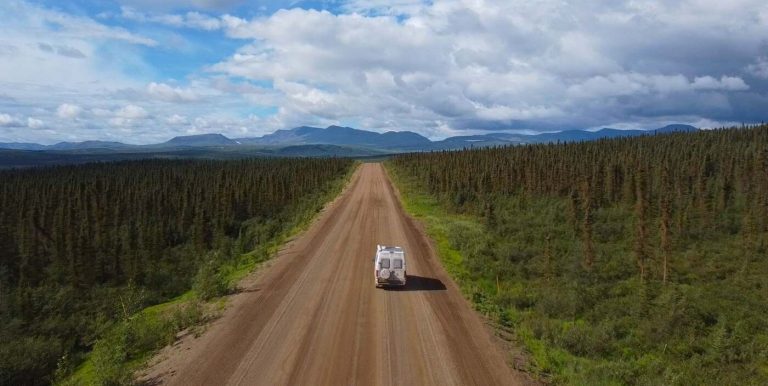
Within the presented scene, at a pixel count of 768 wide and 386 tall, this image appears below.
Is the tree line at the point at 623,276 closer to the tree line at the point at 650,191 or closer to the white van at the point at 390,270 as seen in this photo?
the tree line at the point at 650,191

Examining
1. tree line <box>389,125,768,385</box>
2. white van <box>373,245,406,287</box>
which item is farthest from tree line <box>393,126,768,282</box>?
white van <box>373,245,406,287</box>

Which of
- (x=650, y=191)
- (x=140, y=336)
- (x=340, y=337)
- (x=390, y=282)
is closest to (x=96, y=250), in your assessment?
(x=140, y=336)

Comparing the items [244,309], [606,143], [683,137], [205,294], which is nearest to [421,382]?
[244,309]

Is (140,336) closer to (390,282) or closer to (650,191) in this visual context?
(390,282)

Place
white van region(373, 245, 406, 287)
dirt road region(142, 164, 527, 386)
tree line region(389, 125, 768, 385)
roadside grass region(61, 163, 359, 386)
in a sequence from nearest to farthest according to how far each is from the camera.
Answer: dirt road region(142, 164, 527, 386) → roadside grass region(61, 163, 359, 386) → tree line region(389, 125, 768, 385) → white van region(373, 245, 406, 287)

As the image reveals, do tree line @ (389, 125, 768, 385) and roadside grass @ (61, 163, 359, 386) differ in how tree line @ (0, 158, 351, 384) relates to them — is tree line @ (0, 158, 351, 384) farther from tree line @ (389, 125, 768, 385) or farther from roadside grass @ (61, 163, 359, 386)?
tree line @ (389, 125, 768, 385)

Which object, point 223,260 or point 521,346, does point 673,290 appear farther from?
point 223,260

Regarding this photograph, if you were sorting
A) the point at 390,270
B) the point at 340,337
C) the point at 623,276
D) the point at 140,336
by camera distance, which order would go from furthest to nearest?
the point at 623,276
the point at 390,270
the point at 140,336
the point at 340,337

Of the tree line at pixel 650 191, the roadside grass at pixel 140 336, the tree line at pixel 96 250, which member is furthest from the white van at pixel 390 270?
the tree line at pixel 650 191
